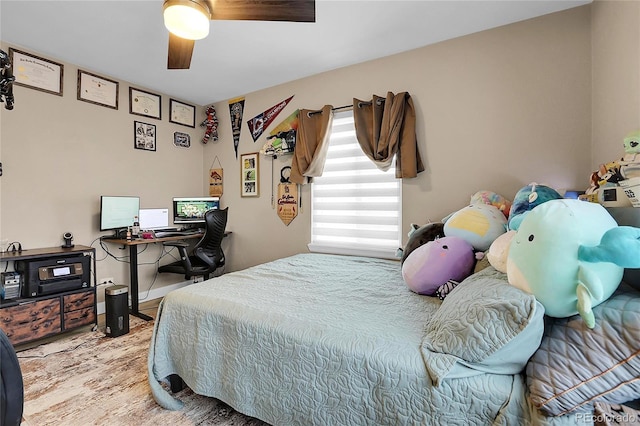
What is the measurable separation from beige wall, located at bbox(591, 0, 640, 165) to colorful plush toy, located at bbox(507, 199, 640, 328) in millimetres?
1149

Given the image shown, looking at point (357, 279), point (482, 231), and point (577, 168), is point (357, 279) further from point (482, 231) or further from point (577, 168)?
point (577, 168)

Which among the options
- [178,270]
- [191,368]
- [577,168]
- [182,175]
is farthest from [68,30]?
[577,168]

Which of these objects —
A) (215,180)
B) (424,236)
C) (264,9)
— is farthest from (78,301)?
(424,236)

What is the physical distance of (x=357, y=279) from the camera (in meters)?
2.07

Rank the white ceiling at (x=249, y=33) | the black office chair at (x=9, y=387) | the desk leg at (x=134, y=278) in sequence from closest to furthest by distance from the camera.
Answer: the black office chair at (x=9, y=387) < the white ceiling at (x=249, y=33) < the desk leg at (x=134, y=278)

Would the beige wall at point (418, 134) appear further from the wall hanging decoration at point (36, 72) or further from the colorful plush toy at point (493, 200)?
the colorful plush toy at point (493, 200)

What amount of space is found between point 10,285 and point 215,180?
2323 mm

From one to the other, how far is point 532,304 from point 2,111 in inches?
156

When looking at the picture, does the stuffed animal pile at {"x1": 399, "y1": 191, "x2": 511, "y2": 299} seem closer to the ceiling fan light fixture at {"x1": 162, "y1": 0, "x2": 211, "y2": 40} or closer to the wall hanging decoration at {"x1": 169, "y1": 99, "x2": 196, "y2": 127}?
the ceiling fan light fixture at {"x1": 162, "y1": 0, "x2": 211, "y2": 40}

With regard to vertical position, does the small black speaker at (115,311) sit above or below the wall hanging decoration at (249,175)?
below

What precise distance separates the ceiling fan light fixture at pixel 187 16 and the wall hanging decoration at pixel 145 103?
2138 millimetres

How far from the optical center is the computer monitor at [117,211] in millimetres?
3102

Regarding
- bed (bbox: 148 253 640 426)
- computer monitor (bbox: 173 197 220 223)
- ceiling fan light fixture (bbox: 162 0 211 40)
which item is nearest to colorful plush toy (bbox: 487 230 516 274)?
bed (bbox: 148 253 640 426)

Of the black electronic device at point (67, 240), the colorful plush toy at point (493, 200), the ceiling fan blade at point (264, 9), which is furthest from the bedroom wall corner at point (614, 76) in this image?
the black electronic device at point (67, 240)
